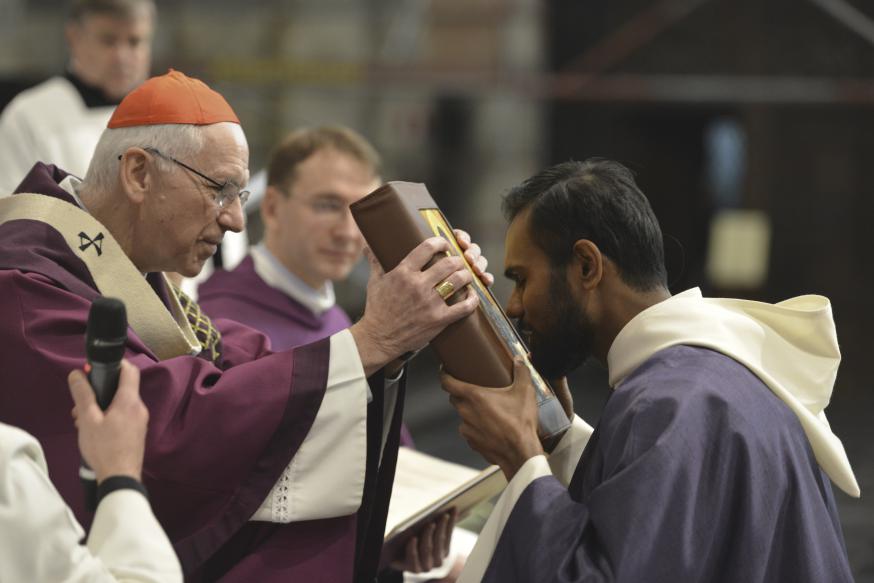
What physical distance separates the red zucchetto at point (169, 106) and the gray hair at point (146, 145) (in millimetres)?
16

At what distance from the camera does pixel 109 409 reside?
2.16m

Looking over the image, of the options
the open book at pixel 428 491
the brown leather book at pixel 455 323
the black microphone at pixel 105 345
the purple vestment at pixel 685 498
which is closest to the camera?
the black microphone at pixel 105 345

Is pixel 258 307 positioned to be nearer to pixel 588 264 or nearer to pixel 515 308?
pixel 515 308

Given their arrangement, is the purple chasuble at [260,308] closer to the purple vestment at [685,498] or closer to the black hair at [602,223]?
the black hair at [602,223]

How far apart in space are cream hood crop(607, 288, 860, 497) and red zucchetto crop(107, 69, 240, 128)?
1.07 m

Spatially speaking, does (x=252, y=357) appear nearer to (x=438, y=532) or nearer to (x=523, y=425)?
(x=438, y=532)

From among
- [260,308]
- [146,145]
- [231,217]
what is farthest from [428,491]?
[260,308]

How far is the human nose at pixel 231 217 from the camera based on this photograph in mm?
3027

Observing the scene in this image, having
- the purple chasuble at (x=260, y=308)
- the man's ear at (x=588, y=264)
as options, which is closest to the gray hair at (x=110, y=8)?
the purple chasuble at (x=260, y=308)

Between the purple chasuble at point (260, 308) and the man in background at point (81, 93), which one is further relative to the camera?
the man in background at point (81, 93)

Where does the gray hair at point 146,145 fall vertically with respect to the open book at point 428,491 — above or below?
above

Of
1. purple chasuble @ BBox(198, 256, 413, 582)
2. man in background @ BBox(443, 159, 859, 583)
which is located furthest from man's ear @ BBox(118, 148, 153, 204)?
purple chasuble @ BBox(198, 256, 413, 582)

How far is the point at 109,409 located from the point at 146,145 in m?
0.99

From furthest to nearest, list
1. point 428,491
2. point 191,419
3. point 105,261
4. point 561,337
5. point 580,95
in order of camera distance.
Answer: point 580,95 → point 428,491 → point 105,261 → point 561,337 → point 191,419
